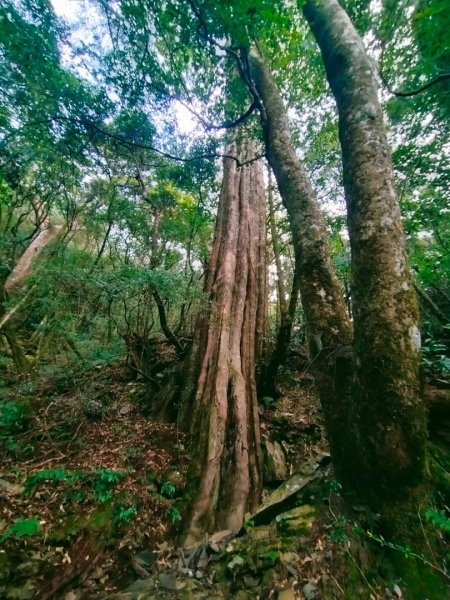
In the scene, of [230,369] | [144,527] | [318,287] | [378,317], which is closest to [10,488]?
[144,527]

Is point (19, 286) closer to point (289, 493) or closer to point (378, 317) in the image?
point (289, 493)

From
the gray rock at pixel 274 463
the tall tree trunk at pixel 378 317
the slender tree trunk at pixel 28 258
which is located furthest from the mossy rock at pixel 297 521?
the slender tree trunk at pixel 28 258

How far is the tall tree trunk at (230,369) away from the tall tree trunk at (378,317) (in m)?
1.43

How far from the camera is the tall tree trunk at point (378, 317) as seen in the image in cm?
172

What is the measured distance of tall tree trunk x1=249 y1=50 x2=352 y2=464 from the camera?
2.18 meters

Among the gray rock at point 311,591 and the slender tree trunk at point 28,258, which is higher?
the slender tree trunk at point 28,258

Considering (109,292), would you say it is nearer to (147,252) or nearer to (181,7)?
(181,7)

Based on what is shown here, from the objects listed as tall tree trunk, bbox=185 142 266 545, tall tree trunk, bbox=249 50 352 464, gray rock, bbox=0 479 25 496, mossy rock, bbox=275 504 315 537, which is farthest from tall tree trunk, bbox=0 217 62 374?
tall tree trunk, bbox=249 50 352 464

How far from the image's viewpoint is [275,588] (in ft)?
5.94

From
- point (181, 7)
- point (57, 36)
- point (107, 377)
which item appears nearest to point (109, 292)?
point (107, 377)

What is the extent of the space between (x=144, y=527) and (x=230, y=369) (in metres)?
1.99

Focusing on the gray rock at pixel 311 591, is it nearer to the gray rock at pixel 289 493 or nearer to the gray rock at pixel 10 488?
the gray rock at pixel 289 493

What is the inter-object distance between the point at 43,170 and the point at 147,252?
357 cm

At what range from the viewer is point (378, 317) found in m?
1.85
